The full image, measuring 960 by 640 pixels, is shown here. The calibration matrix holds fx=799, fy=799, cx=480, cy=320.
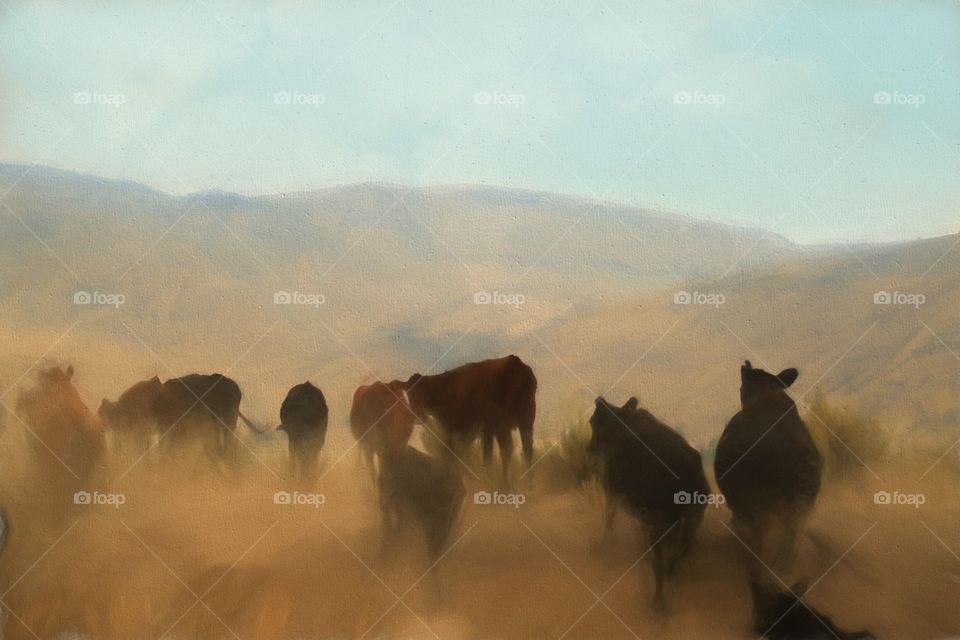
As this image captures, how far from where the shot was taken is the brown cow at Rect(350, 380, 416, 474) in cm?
337

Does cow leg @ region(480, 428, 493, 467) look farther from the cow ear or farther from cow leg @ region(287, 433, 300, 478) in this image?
the cow ear

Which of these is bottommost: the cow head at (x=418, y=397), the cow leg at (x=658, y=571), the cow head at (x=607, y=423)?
the cow leg at (x=658, y=571)

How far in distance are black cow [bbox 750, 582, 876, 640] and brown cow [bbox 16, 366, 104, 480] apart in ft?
9.36

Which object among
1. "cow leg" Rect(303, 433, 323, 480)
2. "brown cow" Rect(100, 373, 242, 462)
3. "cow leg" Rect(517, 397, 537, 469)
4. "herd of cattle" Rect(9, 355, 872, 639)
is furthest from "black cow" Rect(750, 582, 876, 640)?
"brown cow" Rect(100, 373, 242, 462)

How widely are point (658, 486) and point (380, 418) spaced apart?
121 cm

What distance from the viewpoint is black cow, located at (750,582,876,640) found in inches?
132

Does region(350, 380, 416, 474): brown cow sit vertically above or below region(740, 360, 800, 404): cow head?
below

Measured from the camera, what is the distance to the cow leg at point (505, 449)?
3.37 metres

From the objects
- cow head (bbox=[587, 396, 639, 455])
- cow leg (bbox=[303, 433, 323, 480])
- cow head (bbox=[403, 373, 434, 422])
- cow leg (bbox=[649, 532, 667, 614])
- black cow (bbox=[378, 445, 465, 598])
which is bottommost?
cow leg (bbox=[649, 532, 667, 614])

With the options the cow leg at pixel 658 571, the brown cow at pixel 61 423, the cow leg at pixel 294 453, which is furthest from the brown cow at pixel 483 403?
the brown cow at pixel 61 423

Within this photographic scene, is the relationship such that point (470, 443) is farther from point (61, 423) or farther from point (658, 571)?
point (61, 423)

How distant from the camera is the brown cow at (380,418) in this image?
3367 mm

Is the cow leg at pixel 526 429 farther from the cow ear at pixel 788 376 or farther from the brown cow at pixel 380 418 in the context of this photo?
the cow ear at pixel 788 376

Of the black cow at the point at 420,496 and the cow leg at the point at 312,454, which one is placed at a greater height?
the cow leg at the point at 312,454
